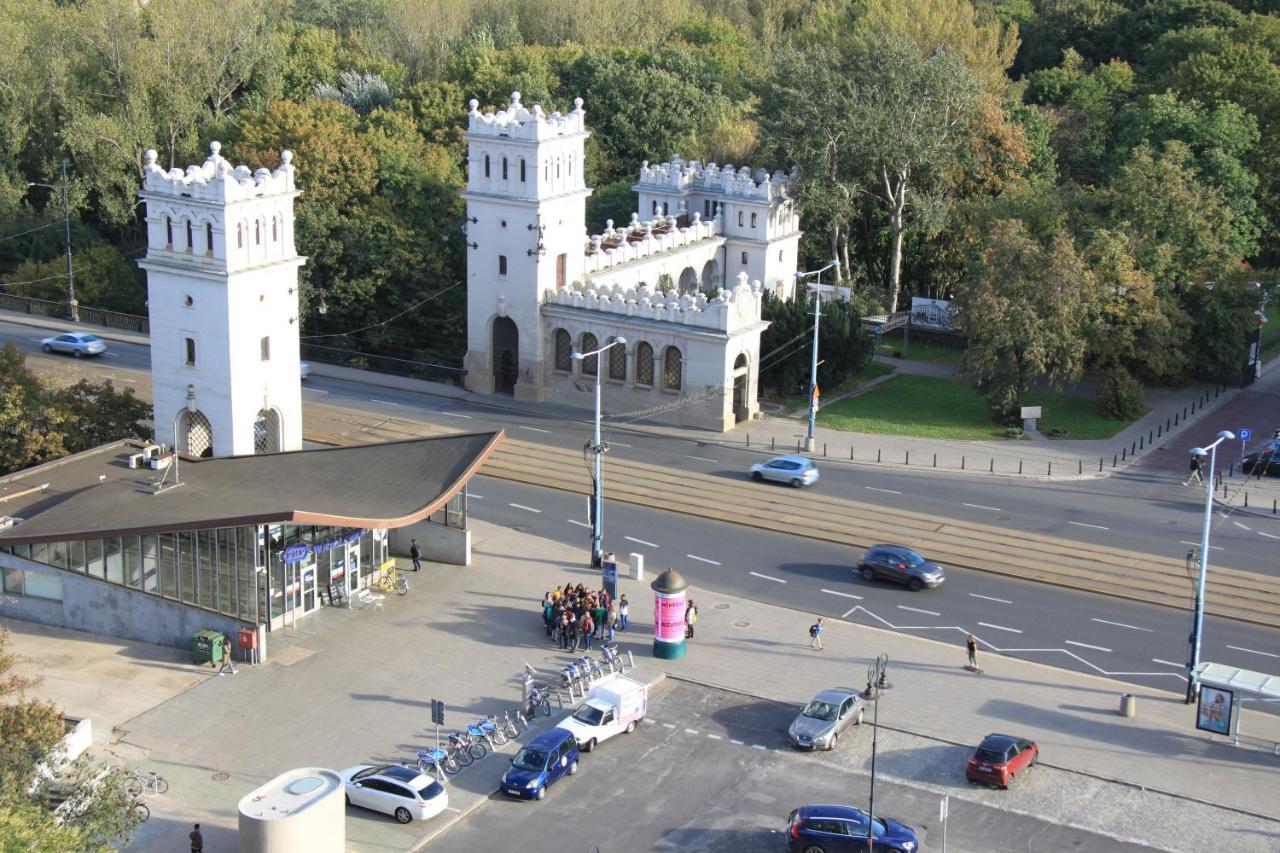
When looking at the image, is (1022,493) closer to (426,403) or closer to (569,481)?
(569,481)

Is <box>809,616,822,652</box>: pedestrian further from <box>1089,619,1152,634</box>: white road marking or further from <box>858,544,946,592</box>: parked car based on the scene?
<box>1089,619,1152,634</box>: white road marking

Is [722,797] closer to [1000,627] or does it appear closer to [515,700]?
[515,700]

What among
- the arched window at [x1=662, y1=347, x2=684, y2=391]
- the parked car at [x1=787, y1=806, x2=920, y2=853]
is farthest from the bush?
the parked car at [x1=787, y1=806, x2=920, y2=853]

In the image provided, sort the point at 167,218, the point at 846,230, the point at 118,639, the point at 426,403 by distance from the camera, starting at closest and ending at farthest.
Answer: the point at 118,639
the point at 167,218
the point at 426,403
the point at 846,230

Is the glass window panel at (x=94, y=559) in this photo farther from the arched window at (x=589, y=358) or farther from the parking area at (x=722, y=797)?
the arched window at (x=589, y=358)

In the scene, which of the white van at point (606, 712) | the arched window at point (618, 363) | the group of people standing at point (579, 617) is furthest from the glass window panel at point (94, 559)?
the arched window at point (618, 363)

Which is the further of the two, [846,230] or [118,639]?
[846,230]

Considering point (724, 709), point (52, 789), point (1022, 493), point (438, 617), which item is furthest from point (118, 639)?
point (1022, 493)

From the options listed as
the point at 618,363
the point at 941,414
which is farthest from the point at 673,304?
the point at 941,414
